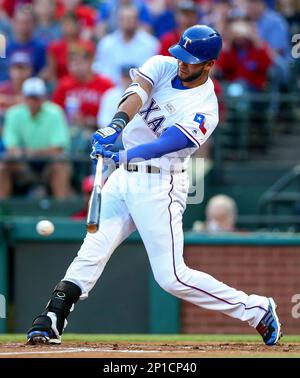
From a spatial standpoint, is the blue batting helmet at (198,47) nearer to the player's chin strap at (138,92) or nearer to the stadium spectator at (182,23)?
the player's chin strap at (138,92)

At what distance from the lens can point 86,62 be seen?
1100 centimetres

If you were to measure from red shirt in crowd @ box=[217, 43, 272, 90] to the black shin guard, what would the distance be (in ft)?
18.8

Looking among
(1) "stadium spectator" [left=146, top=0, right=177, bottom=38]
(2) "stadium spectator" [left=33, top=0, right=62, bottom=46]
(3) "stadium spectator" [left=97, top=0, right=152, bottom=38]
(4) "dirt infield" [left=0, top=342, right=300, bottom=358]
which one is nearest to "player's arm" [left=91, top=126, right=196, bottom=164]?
(4) "dirt infield" [left=0, top=342, right=300, bottom=358]

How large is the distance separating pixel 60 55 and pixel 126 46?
0.86m

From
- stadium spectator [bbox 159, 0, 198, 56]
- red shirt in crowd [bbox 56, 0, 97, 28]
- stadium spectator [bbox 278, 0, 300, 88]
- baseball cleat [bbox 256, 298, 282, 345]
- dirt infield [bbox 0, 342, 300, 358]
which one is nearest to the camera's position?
dirt infield [bbox 0, 342, 300, 358]

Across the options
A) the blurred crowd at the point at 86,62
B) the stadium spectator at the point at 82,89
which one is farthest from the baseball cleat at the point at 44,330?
the stadium spectator at the point at 82,89

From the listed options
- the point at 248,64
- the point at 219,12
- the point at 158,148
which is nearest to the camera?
the point at 158,148

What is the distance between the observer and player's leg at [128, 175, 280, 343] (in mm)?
6090

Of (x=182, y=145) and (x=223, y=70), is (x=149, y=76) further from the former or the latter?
(x=223, y=70)

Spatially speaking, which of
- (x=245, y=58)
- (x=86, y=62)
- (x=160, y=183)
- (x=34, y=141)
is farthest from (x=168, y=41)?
(x=160, y=183)

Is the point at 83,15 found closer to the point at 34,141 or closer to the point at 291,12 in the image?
the point at 291,12

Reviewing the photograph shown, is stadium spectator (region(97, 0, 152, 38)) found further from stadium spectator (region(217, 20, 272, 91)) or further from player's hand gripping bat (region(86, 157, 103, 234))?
player's hand gripping bat (region(86, 157, 103, 234))
